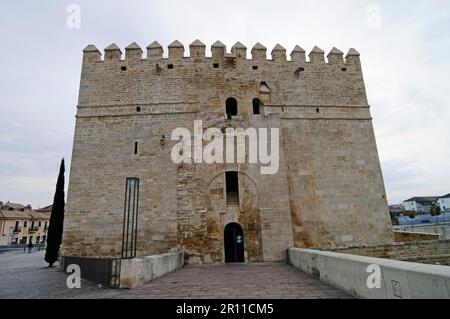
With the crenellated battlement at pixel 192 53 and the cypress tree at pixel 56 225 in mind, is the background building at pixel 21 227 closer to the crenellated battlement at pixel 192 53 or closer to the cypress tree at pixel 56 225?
the cypress tree at pixel 56 225

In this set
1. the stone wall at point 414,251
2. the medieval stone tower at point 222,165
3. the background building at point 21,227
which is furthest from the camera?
the background building at point 21,227

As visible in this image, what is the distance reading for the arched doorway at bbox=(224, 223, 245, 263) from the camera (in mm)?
10313

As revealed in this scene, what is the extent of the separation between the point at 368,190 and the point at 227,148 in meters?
6.56

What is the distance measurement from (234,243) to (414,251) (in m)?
6.21

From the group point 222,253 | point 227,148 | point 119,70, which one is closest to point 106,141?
point 119,70

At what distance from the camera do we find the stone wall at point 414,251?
7785mm

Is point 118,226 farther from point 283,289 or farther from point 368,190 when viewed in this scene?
point 368,190

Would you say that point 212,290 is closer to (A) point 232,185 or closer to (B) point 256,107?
(A) point 232,185

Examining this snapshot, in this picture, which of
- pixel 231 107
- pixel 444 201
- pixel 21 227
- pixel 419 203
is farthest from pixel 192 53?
pixel 419 203

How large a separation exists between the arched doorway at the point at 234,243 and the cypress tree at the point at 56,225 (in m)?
7.68

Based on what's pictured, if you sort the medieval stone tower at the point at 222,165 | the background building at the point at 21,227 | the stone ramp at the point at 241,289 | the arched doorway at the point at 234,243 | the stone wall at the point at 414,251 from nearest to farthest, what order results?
the stone ramp at the point at 241,289 < the stone wall at the point at 414,251 < the medieval stone tower at the point at 222,165 < the arched doorway at the point at 234,243 < the background building at the point at 21,227

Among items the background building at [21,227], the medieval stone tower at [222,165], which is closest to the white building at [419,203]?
the medieval stone tower at [222,165]
